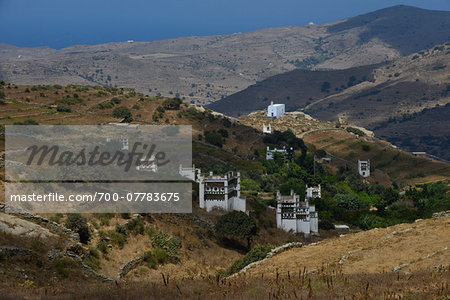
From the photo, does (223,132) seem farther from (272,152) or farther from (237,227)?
(237,227)

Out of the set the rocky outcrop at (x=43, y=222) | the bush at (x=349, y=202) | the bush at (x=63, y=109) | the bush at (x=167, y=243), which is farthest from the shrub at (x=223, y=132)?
the rocky outcrop at (x=43, y=222)

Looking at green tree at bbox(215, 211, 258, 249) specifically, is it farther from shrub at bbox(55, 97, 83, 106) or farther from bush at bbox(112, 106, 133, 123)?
shrub at bbox(55, 97, 83, 106)

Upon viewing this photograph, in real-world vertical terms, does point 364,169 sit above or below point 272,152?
below

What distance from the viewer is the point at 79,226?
24.1 meters

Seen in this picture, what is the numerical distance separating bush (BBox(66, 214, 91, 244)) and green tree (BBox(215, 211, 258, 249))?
38.6ft

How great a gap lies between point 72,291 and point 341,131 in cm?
10587

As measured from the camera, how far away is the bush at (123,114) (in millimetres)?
85375

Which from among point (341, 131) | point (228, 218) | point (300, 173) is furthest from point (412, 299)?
point (341, 131)

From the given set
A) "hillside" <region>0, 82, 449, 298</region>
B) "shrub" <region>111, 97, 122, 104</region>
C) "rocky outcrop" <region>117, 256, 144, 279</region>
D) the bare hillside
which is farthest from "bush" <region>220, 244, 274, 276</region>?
"shrub" <region>111, 97, 122, 104</region>

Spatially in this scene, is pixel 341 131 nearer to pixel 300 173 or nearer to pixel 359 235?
pixel 300 173

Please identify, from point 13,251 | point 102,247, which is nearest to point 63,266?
point 13,251

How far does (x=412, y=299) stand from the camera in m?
13.1

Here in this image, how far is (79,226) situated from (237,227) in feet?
41.6

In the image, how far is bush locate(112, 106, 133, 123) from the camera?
85375 millimetres
